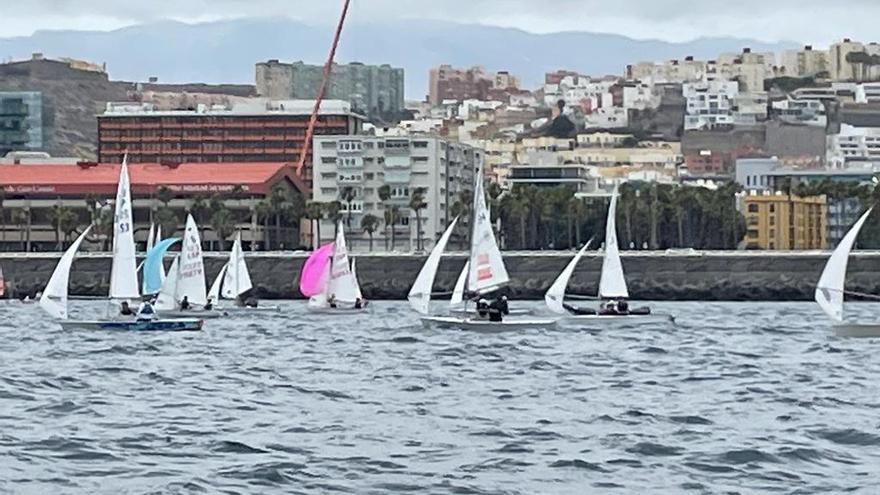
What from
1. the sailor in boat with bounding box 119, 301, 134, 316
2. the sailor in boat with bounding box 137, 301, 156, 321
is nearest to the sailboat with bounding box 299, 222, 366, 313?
the sailor in boat with bounding box 119, 301, 134, 316

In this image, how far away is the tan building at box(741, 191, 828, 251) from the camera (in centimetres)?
18550

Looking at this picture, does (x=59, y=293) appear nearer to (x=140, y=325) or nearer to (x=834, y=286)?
(x=140, y=325)

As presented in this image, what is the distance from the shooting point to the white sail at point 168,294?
7781cm

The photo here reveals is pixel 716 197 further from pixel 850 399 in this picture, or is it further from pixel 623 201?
pixel 850 399

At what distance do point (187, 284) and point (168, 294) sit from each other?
1389mm

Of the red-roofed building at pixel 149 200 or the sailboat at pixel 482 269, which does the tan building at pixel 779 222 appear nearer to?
the red-roofed building at pixel 149 200

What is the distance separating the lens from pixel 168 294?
78.6 metres

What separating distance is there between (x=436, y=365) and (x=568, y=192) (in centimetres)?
12795

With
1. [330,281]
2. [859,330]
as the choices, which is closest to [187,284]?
[330,281]

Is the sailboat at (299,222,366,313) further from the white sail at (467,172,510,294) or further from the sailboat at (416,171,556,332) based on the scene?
the white sail at (467,172,510,294)

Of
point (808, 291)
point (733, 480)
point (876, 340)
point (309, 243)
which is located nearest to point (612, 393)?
point (733, 480)

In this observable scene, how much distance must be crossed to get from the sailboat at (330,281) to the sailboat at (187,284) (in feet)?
24.1

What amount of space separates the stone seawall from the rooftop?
45.5 metres

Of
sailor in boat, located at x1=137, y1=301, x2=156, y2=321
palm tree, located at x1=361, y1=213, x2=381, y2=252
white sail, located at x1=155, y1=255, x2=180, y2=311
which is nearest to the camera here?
sailor in boat, located at x1=137, y1=301, x2=156, y2=321
